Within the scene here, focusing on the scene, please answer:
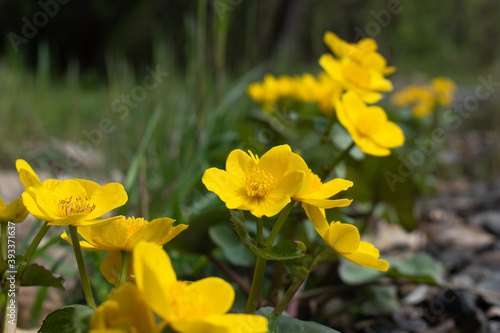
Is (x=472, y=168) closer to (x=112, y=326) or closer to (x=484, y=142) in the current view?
(x=484, y=142)

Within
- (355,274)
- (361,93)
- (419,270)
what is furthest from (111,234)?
(419,270)

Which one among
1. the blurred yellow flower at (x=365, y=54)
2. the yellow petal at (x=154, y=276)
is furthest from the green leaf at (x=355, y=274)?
the yellow petal at (x=154, y=276)

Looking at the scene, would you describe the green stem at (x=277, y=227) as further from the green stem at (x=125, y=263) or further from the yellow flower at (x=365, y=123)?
the yellow flower at (x=365, y=123)

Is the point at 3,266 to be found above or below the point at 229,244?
above

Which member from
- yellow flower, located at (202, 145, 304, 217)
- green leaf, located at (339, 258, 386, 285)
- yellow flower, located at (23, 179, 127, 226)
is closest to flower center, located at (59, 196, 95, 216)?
yellow flower, located at (23, 179, 127, 226)

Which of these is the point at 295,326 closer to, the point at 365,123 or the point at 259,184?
the point at 259,184

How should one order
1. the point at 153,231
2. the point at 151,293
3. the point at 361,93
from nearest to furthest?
the point at 151,293, the point at 153,231, the point at 361,93

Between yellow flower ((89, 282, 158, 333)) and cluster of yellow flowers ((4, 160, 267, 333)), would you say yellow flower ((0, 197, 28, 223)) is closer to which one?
cluster of yellow flowers ((4, 160, 267, 333))
